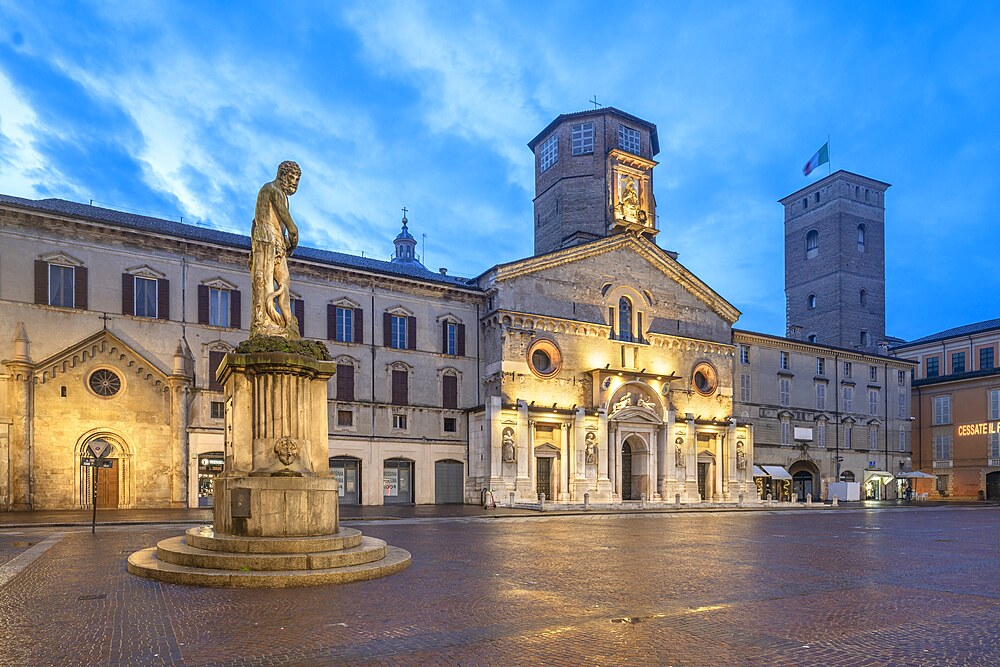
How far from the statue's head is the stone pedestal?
11.9 ft

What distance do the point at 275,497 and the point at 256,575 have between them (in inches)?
76.1

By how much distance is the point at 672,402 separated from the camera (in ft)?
159

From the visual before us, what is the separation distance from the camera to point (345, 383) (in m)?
40.8

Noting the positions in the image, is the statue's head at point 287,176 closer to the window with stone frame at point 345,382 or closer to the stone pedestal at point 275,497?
the stone pedestal at point 275,497

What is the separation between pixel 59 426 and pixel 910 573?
32541 millimetres

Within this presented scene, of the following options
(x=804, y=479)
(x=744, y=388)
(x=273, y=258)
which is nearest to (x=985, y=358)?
(x=804, y=479)

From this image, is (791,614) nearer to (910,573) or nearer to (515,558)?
(910,573)

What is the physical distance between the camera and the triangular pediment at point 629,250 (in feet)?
145

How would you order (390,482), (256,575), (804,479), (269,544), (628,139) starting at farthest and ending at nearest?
(804,479) < (628,139) < (390,482) < (269,544) < (256,575)

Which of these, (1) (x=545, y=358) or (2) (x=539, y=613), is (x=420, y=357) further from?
(2) (x=539, y=613)

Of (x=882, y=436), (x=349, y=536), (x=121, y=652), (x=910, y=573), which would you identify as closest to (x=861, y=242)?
(x=882, y=436)

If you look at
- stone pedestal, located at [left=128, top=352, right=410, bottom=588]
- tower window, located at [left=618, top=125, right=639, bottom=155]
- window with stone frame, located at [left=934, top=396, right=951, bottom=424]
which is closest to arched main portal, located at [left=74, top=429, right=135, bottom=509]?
stone pedestal, located at [left=128, top=352, right=410, bottom=588]

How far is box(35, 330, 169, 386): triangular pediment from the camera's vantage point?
33062 mm

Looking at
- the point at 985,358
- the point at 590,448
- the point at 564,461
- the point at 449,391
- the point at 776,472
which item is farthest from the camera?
the point at 985,358
